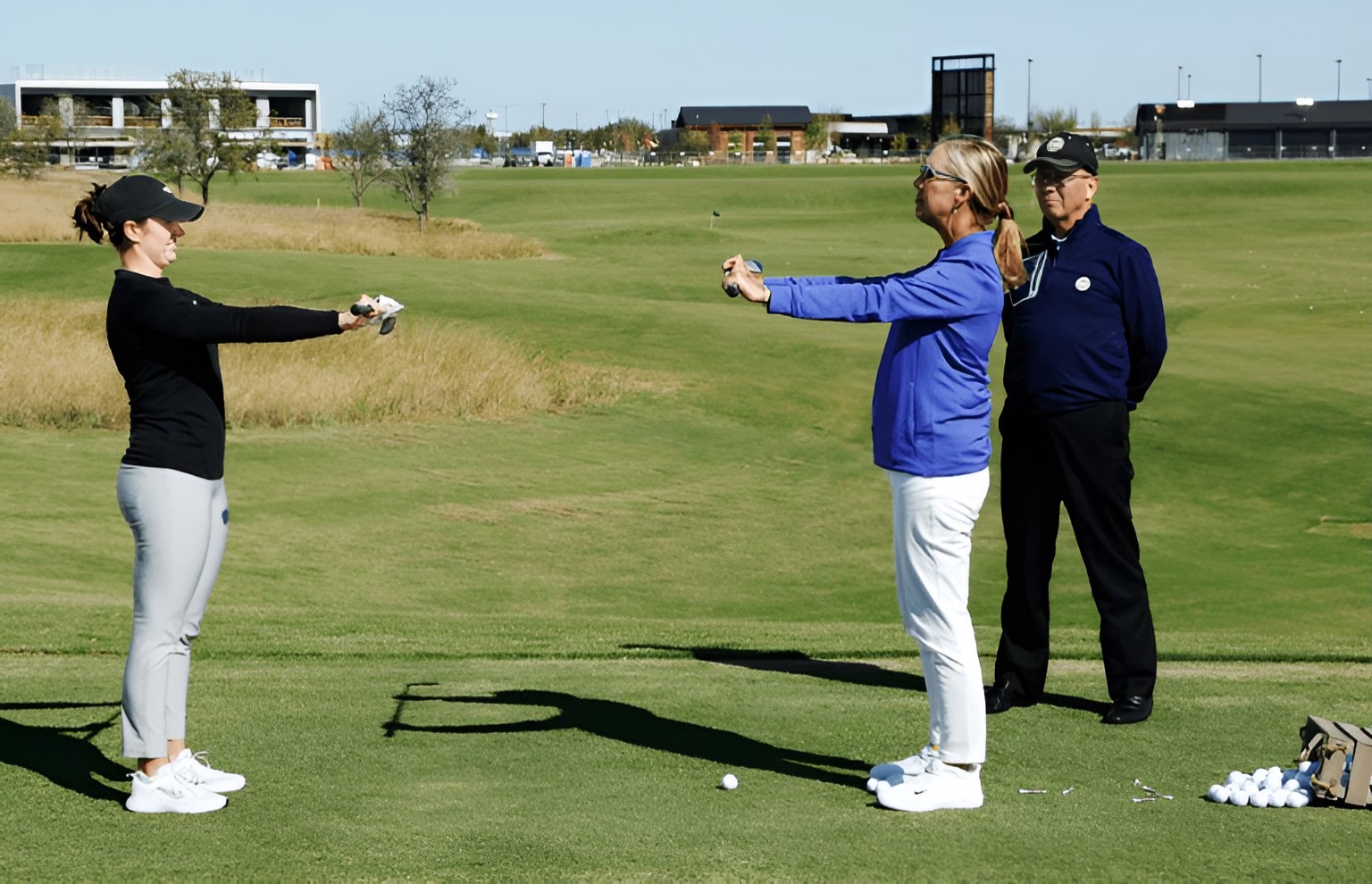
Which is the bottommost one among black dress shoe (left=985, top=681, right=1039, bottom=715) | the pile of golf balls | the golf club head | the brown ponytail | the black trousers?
black dress shoe (left=985, top=681, right=1039, bottom=715)

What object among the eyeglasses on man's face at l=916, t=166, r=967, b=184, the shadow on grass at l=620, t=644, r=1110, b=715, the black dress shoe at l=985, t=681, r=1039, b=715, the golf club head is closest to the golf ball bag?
the shadow on grass at l=620, t=644, r=1110, b=715

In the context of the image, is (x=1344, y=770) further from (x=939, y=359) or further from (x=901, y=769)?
(x=939, y=359)

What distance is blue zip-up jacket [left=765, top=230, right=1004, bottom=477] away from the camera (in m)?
5.14

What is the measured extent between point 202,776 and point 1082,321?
4.03 m

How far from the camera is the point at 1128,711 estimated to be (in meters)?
6.76

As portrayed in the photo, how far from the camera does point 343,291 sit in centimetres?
3036

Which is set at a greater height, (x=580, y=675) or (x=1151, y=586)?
(x=580, y=675)

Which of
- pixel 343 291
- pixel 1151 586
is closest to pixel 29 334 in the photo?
pixel 343 291

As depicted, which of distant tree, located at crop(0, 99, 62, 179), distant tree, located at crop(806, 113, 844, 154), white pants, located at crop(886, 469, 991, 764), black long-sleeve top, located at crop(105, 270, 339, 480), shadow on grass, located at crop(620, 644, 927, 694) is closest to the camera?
black long-sleeve top, located at crop(105, 270, 339, 480)

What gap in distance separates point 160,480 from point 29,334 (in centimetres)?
1828

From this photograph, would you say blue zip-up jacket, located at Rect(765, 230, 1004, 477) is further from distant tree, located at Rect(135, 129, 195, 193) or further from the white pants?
distant tree, located at Rect(135, 129, 195, 193)

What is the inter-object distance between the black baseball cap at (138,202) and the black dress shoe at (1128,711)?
4195 millimetres

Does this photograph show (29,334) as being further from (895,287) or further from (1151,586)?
(895,287)

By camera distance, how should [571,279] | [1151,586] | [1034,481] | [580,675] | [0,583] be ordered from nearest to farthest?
[1034,481]
[580,675]
[0,583]
[1151,586]
[571,279]
